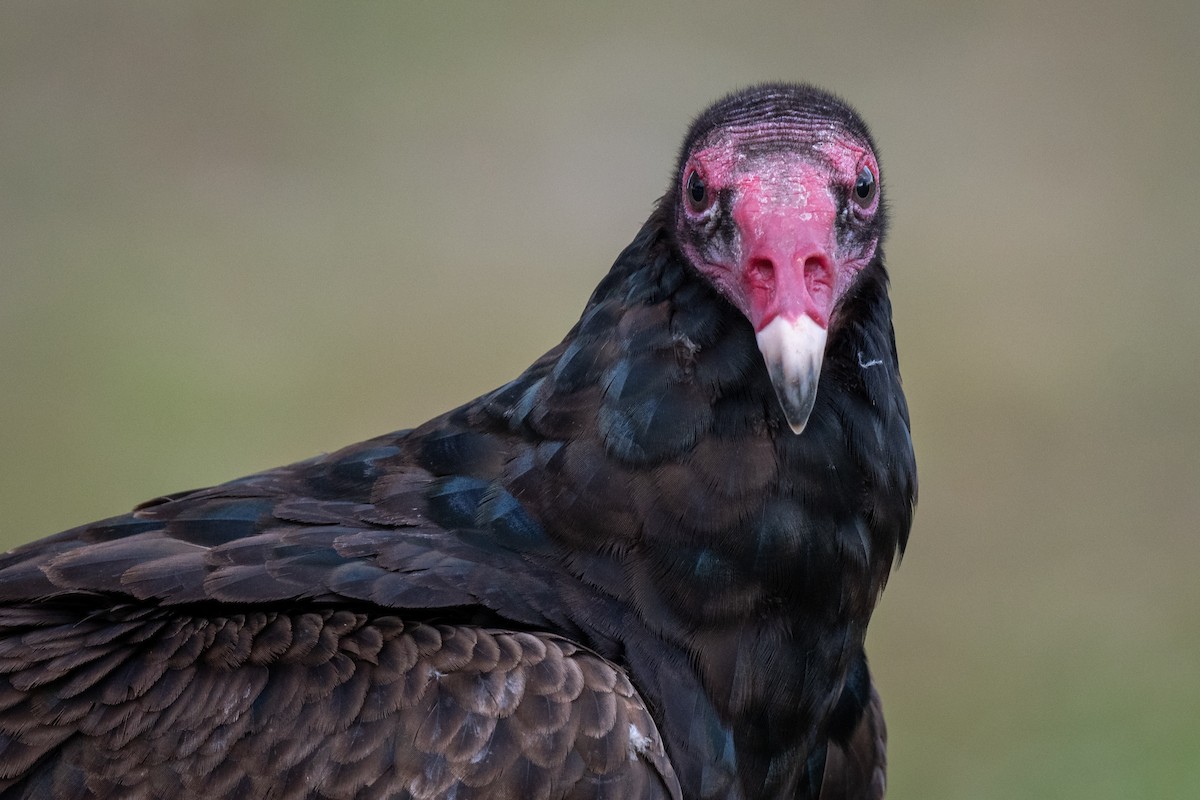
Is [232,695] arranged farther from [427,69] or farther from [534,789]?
[427,69]

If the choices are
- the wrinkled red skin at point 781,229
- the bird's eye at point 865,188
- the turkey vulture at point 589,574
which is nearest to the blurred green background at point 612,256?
the turkey vulture at point 589,574

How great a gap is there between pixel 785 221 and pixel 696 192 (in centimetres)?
28

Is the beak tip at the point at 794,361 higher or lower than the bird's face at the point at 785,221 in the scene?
lower

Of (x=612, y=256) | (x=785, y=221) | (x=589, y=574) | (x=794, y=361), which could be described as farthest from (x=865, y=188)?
(x=612, y=256)

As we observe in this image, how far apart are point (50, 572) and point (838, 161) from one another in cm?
187

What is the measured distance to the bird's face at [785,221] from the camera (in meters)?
2.86

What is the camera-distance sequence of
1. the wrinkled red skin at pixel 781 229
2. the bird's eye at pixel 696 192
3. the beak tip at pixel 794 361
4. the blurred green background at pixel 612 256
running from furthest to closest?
the blurred green background at pixel 612 256 < the bird's eye at pixel 696 192 < the wrinkled red skin at pixel 781 229 < the beak tip at pixel 794 361

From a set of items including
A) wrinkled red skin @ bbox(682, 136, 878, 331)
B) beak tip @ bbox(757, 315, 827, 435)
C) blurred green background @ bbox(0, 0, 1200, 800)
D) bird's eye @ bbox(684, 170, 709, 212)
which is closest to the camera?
beak tip @ bbox(757, 315, 827, 435)

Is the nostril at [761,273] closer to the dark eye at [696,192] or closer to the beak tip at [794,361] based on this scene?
the beak tip at [794,361]

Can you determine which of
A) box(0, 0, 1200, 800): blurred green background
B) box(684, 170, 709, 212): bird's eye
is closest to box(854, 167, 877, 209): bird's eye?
box(684, 170, 709, 212): bird's eye

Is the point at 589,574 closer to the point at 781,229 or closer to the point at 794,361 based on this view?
the point at 794,361

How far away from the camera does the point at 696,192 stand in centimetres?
317

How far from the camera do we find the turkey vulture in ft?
9.27

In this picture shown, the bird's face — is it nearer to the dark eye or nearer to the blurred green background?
the dark eye
